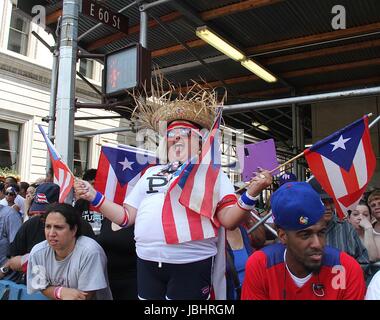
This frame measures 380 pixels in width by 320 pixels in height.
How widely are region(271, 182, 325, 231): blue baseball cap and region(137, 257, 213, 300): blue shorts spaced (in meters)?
0.59

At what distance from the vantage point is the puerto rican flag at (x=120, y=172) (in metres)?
3.51

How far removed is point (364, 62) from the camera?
8.10 m

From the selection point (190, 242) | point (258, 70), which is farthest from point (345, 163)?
point (258, 70)

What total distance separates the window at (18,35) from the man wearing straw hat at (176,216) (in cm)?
1429

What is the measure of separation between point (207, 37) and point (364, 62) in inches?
135

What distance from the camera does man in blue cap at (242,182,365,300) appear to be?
6.93ft

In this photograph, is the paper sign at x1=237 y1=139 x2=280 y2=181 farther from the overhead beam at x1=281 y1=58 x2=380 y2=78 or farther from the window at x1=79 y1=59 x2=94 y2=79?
the window at x1=79 y1=59 x2=94 y2=79

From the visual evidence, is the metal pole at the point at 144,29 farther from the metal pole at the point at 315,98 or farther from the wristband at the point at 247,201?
the wristband at the point at 247,201

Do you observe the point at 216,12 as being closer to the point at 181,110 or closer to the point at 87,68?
the point at 181,110

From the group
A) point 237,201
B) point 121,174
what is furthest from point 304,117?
point 237,201

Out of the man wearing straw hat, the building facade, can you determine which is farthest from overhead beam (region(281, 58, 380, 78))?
the building facade

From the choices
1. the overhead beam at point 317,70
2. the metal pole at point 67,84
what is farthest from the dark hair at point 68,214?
the overhead beam at point 317,70

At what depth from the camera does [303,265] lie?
2152 millimetres
